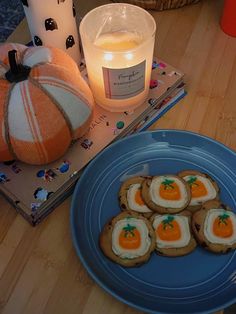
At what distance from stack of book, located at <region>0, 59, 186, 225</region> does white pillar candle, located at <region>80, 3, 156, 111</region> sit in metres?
0.02

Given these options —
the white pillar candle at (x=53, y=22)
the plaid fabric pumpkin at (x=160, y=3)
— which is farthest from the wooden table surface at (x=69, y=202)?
the white pillar candle at (x=53, y=22)

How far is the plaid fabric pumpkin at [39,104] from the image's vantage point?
0.48 meters

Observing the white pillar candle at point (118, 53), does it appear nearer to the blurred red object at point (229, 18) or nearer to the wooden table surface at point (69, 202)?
the wooden table surface at point (69, 202)

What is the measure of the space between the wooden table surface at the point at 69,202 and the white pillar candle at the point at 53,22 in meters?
0.15

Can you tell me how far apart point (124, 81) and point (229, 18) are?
11.4 inches

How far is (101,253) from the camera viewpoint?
1.56 feet

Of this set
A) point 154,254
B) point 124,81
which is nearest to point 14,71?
point 124,81

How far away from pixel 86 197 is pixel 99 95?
164mm

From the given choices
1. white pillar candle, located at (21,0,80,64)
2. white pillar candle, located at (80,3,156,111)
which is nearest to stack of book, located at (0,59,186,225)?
white pillar candle, located at (80,3,156,111)

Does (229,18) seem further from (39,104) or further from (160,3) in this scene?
(39,104)

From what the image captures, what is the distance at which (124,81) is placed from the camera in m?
0.55

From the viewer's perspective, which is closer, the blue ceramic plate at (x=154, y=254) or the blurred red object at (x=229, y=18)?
the blue ceramic plate at (x=154, y=254)

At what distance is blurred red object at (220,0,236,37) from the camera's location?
27.4 inches

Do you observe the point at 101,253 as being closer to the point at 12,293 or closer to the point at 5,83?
the point at 12,293
